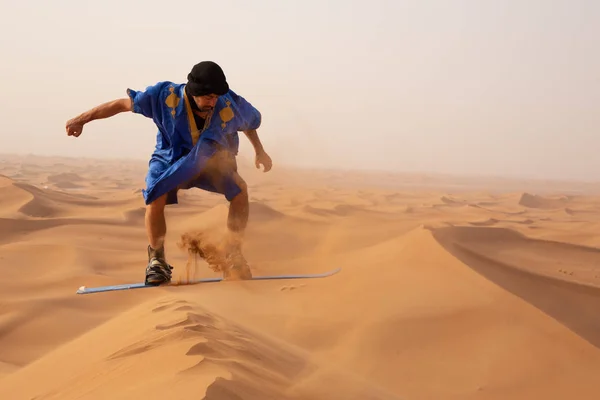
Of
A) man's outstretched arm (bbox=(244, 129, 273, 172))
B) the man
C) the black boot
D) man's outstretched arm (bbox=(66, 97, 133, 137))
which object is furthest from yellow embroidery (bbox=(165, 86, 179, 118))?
the black boot

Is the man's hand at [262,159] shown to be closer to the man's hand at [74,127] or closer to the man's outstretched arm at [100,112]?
the man's outstretched arm at [100,112]

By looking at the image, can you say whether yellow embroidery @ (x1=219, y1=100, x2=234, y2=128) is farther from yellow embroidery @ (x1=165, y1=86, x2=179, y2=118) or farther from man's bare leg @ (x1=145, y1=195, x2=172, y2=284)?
man's bare leg @ (x1=145, y1=195, x2=172, y2=284)

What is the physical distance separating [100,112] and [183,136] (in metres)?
0.54

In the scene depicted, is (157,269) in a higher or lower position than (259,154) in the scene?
lower

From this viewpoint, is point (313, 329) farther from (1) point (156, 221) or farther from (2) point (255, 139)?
(2) point (255, 139)

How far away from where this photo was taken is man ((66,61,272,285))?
3090mm

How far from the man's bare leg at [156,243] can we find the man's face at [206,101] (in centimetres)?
63

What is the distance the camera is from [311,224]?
22.4 feet

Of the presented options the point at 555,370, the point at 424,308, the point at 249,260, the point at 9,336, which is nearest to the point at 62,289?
the point at 9,336

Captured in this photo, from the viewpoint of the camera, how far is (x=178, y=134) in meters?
3.16

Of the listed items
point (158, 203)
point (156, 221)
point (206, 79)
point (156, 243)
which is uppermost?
point (206, 79)

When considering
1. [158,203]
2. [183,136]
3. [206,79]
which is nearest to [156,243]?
[158,203]

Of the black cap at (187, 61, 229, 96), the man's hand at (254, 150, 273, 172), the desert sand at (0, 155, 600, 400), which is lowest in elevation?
the desert sand at (0, 155, 600, 400)

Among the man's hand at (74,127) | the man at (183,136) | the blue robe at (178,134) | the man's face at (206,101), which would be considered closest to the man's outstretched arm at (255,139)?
the man at (183,136)
